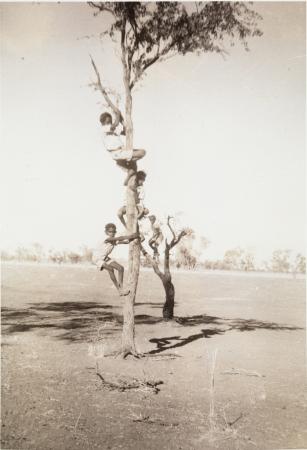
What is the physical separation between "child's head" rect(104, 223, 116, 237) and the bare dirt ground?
9.69 feet

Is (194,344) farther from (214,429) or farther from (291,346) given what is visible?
(214,429)

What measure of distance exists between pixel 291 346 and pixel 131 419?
26.2ft

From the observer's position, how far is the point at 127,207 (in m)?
9.24

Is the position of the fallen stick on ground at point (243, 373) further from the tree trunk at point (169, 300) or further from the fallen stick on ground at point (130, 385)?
the tree trunk at point (169, 300)

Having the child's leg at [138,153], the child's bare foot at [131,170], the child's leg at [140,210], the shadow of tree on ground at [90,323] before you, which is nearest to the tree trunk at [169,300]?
the shadow of tree on ground at [90,323]

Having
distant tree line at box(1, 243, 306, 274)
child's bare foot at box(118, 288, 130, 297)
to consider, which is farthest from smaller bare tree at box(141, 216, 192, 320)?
distant tree line at box(1, 243, 306, 274)

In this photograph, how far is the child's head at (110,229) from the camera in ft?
28.2

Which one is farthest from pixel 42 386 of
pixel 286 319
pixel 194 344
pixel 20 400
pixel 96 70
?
pixel 286 319

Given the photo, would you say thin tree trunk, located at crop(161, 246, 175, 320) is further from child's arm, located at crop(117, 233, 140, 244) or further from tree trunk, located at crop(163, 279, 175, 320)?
child's arm, located at crop(117, 233, 140, 244)

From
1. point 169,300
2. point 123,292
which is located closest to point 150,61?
point 123,292

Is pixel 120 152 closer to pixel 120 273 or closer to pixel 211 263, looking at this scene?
pixel 120 273

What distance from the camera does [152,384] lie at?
25.6 feet

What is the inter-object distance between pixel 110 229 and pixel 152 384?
3211 mm

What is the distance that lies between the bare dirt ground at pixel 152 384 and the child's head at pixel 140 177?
13.6ft
